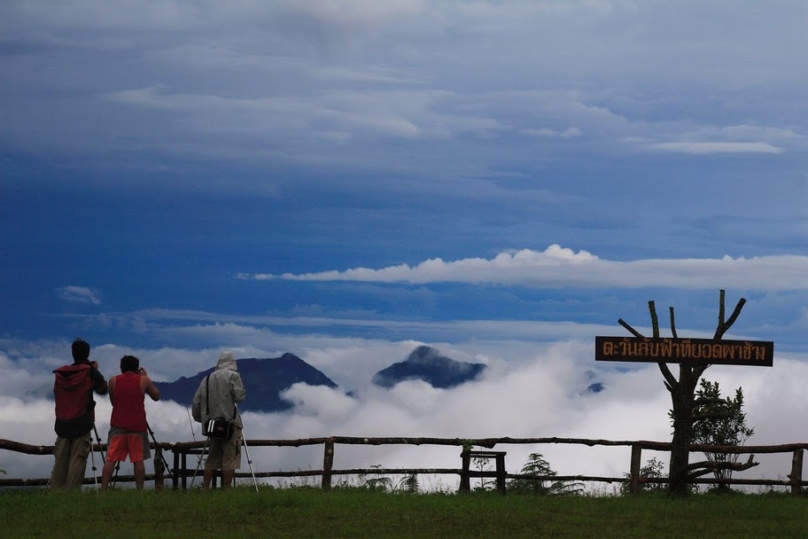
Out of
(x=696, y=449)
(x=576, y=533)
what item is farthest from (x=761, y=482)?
(x=576, y=533)

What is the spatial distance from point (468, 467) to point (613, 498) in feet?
9.91

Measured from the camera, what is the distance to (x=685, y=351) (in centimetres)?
2008

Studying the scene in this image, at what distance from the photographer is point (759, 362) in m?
19.9

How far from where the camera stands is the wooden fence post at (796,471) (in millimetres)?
21203

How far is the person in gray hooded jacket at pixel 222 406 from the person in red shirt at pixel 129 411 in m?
0.87

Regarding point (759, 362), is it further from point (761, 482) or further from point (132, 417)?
point (132, 417)

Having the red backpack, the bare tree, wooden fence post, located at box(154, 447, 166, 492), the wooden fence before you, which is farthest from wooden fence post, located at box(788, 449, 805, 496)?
the red backpack

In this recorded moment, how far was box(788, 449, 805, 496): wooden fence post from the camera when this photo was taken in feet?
69.6

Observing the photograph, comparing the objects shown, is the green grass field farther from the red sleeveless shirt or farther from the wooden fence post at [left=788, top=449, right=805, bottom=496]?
the wooden fence post at [left=788, top=449, right=805, bottom=496]

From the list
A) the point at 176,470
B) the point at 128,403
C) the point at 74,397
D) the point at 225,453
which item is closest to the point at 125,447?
the point at 128,403

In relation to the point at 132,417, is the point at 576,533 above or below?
below

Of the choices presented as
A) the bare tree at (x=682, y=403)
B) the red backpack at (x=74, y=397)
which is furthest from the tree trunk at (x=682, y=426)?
the red backpack at (x=74, y=397)

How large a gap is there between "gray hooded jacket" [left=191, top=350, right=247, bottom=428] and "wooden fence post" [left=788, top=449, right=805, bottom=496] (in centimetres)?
1140

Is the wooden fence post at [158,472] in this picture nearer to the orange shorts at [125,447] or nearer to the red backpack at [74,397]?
the orange shorts at [125,447]
